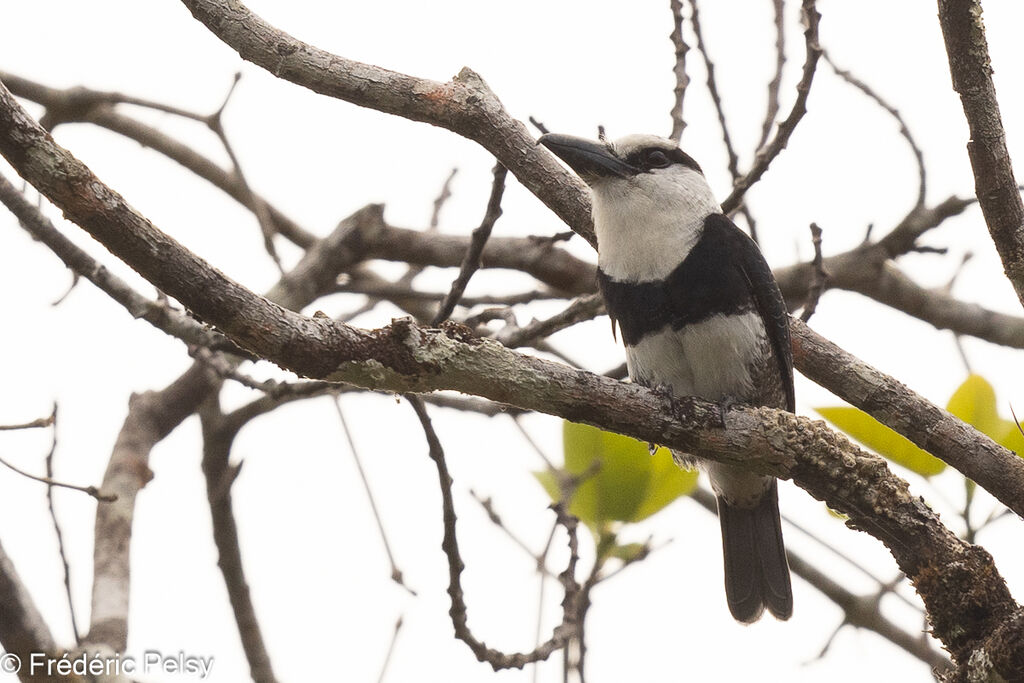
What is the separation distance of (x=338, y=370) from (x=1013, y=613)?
1387 mm

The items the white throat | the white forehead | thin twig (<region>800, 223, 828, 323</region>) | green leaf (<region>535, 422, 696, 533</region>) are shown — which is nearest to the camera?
green leaf (<region>535, 422, 696, 533</region>)

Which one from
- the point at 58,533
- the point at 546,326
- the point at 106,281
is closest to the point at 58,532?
the point at 58,533

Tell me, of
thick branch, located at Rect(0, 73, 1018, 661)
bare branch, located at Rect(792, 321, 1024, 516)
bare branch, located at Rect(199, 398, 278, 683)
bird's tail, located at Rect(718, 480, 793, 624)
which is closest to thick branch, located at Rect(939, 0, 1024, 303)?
bare branch, located at Rect(792, 321, 1024, 516)

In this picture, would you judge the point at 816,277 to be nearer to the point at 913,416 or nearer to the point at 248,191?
the point at 913,416

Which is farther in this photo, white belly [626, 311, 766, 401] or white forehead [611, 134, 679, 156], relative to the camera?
white forehead [611, 134, 679, 156]

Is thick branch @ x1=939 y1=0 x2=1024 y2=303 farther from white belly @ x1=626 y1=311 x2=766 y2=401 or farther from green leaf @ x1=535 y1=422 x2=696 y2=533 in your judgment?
green leaf @ x1=535 y1=422 x2=696 y2=533

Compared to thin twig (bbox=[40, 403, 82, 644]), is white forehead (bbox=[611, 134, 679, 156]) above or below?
above

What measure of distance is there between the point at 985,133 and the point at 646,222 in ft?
4.16

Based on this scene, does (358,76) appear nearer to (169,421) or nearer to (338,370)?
(338,370)

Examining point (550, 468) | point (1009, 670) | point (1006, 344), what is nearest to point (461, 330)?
point (550, 468)

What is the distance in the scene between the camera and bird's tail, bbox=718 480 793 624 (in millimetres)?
3602

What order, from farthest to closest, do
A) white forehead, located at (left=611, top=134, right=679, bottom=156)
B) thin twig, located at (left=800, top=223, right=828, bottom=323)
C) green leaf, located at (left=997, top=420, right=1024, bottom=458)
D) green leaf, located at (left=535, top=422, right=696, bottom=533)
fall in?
1. white forehead, located at (left=611, top=134, right=679, bottom=156)
2. thin twig, located at (left=800, top=223, right=828, bottom=323)
3. green leaf, located at (left=535, top=422, right=696, bottom=533)
4. green leaf, located at (left=997, top=420, right=1024, bottom=458)

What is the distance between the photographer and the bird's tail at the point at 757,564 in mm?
Result: 3602

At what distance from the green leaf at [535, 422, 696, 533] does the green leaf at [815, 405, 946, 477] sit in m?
0.46
